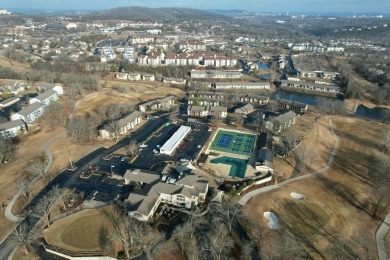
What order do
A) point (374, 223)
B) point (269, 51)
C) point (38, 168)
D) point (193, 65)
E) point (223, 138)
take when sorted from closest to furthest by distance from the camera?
1. point (374, 223)
2. point (38, 168)
3. point (223, 138)
4. point (193, 65)
5. point (269, 51)

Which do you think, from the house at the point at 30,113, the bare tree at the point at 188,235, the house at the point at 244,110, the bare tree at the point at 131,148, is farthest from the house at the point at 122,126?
the bare tree at the point at 188,235

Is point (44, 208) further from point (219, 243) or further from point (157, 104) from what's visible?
point (157, 104)

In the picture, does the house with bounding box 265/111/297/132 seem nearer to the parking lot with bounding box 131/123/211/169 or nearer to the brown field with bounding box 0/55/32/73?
the parking lot with bounding box 131/123/211/169

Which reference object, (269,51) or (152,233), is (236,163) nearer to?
(152,233)

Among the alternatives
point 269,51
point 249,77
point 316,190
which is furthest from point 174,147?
point 269,51

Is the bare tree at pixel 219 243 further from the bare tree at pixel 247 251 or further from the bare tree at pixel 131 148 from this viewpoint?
the bare tree at pixel 131 148

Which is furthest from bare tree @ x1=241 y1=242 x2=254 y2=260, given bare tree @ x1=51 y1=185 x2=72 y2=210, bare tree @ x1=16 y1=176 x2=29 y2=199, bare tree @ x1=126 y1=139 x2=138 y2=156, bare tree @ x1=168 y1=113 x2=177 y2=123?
bare tree @ x1=168 y1=113 x2=177 y2=123

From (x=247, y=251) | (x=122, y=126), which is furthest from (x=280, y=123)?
(x=247, y=251)

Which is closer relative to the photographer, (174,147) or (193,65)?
(174,147)
